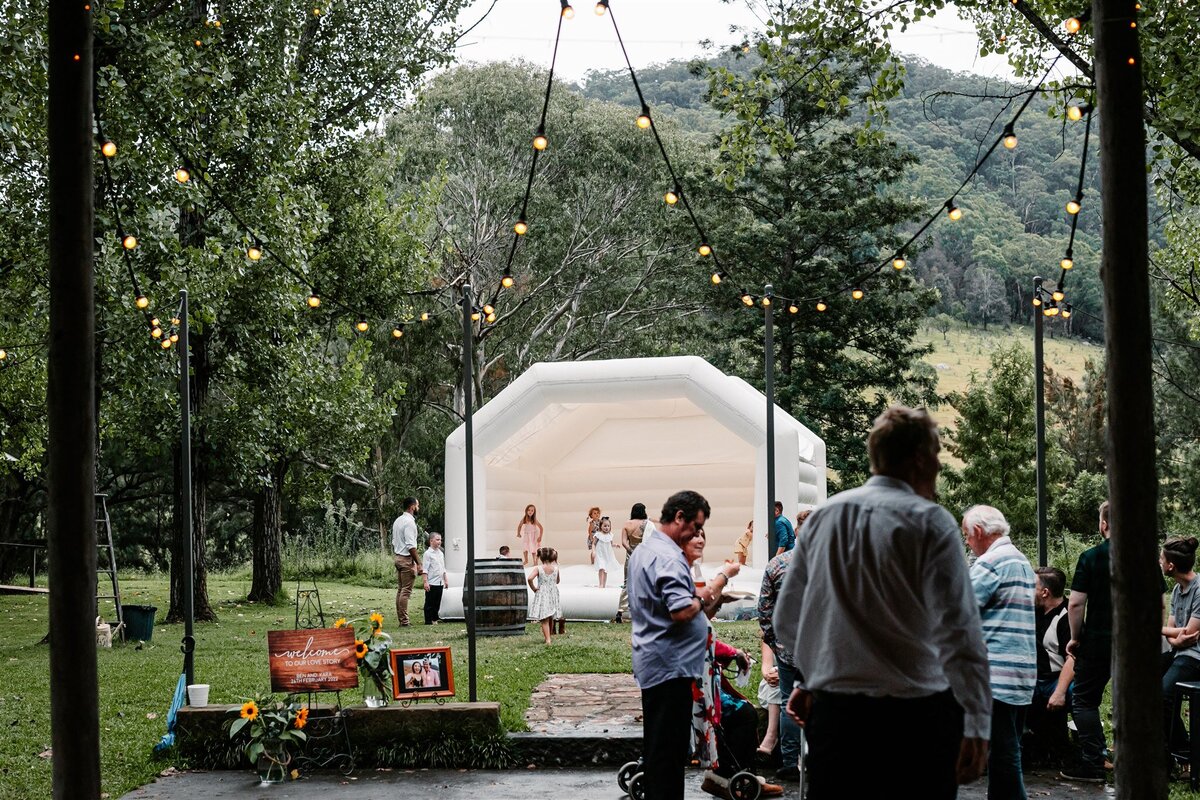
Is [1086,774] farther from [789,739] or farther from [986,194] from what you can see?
[986,194]

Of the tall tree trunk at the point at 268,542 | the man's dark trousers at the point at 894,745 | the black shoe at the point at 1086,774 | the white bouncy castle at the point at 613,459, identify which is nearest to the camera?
the man's dark trousers at the point at 894,745

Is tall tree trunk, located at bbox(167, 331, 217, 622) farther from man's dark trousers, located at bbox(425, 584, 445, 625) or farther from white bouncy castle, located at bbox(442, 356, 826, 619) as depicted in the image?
white bouncy castle, located at bbox(442, 356, 826, 619)

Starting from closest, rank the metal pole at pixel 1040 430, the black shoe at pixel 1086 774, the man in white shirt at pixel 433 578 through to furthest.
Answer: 1. the black shoe at pixel 1086 774
2. the metal pole at pixel 1040 430
3. the man in white shirt at pixel 433 578

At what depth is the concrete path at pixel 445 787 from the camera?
23.8 ft

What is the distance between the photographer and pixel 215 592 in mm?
24125

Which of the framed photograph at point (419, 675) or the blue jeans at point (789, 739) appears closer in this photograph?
the blue jeans at point (789, 739)

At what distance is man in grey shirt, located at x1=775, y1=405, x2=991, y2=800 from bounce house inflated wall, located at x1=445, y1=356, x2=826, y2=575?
503 inches

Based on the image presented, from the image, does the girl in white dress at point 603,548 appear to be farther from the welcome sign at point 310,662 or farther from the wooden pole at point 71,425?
the wooden pole at point 71,425

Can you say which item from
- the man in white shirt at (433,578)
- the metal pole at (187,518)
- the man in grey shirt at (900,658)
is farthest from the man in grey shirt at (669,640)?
the man in white shirt at (433,578)

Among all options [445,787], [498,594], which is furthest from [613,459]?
[445,787]

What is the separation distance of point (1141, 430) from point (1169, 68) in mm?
Result: 6503

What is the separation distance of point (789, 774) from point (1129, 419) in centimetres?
347

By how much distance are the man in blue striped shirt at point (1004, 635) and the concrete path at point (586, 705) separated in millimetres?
3052

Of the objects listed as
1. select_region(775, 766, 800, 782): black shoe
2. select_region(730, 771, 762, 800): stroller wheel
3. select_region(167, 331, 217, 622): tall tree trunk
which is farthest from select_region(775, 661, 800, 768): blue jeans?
select_region(167, 331, 217, 622): tall tree trunk
